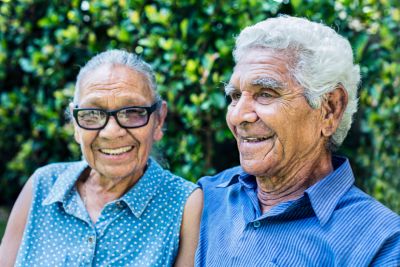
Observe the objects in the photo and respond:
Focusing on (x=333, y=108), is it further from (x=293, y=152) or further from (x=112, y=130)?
(x=112, y=130)

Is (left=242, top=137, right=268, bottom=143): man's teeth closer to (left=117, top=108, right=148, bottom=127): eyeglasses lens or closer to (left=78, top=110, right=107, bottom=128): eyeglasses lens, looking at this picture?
(left=117, top=108, right=148, bottom=127): eyeglasses lens

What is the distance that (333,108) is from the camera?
254 cm

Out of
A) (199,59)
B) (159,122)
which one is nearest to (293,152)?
(159,122)

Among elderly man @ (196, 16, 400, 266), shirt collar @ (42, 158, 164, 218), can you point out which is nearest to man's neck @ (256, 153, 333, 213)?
elderly man @ (196, 16, 400, 266)

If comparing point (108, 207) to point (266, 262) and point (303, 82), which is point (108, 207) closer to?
point (266, 262)

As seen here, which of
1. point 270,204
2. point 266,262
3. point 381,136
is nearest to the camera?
point 266,262

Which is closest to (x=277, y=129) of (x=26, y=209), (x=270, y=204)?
(x=270, y=204)

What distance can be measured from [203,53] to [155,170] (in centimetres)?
111

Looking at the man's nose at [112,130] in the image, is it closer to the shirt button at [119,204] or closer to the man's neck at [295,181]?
the shirt button at [119,204]

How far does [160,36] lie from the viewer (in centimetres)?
380

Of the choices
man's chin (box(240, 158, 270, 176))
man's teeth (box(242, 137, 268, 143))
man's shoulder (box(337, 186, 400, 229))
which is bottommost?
man's shoulder (box(337, 186, 400, 229))

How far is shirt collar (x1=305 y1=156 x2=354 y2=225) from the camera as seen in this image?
7.65 feet

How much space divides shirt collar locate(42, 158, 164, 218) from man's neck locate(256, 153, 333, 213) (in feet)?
1.89

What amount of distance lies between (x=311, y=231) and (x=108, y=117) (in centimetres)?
109
